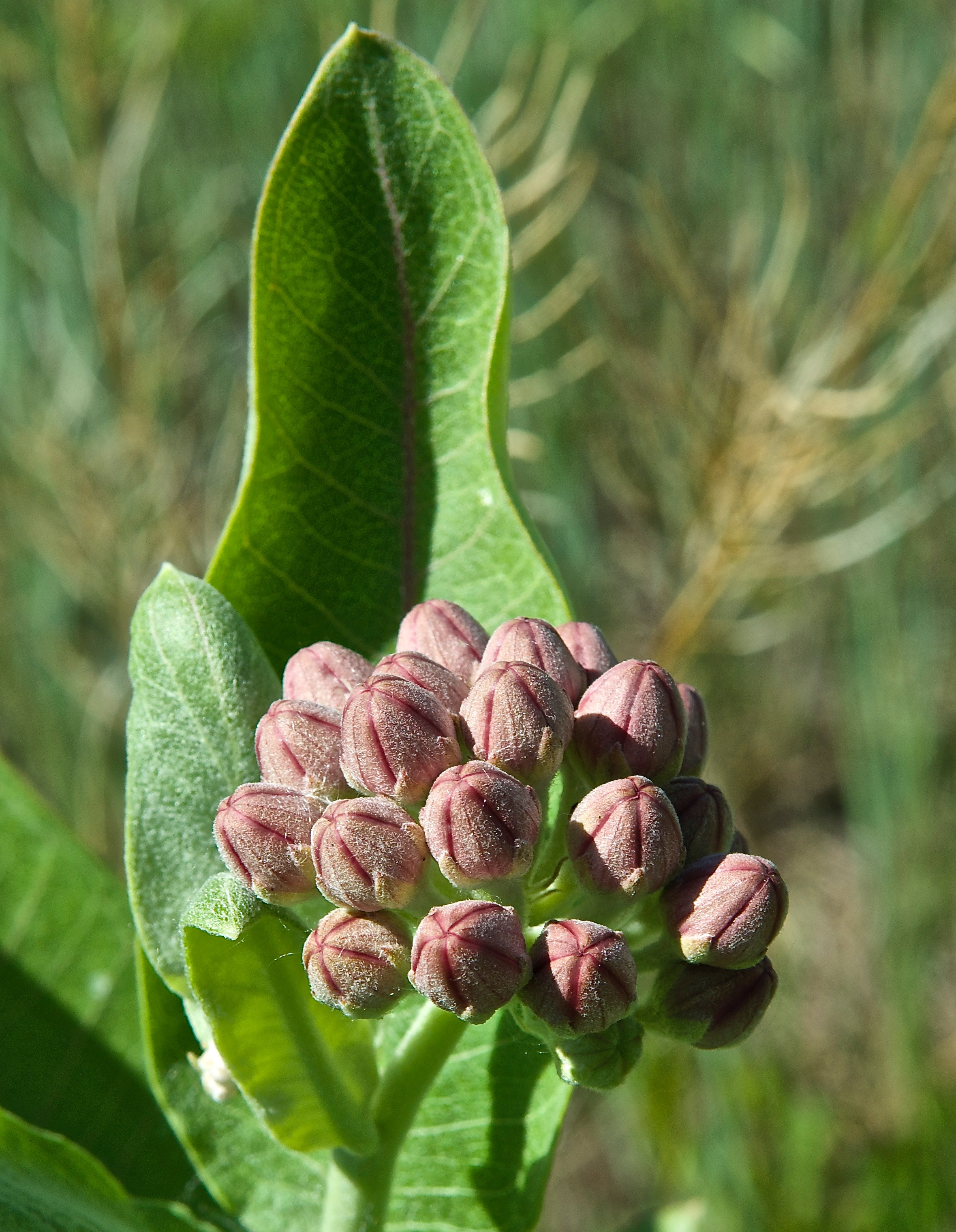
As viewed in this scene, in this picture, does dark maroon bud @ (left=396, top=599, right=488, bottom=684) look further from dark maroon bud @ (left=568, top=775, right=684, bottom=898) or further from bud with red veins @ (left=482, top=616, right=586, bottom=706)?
dark maroon bud @ (left=568, top=775, right=684, bottom=898)

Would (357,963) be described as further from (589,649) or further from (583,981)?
(589,649)

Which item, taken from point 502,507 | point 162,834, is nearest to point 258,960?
point 162,834

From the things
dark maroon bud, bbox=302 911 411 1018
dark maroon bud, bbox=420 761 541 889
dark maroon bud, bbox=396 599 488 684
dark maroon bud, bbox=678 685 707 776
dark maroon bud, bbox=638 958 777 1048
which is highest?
dark maroon bud, bbox=396 599 488 684

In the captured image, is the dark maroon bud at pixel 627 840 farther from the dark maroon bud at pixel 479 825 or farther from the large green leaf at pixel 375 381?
the large green leaf at pixel 375 381

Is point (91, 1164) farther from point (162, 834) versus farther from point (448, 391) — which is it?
point (448, 391)

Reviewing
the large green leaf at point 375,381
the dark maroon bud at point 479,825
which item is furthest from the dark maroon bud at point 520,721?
the large green leaf at point 375,381

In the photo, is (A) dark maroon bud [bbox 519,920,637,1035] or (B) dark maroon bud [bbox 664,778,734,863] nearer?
(A) dark maroon bud [bbox 519,920,637,1035]

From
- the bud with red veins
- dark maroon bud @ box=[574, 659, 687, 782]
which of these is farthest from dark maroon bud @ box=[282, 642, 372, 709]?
dark maroon bud @ box=[574, 659, 687, 782]
